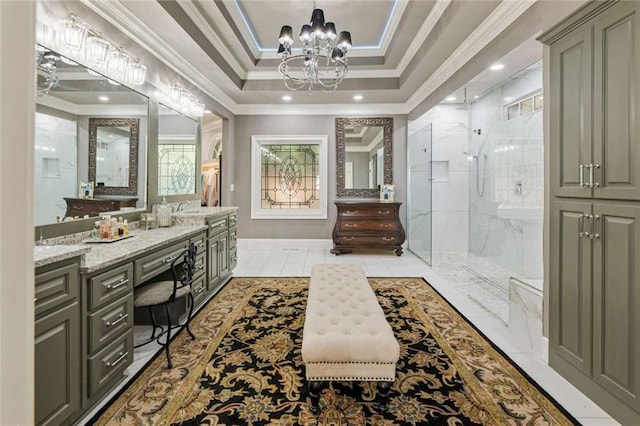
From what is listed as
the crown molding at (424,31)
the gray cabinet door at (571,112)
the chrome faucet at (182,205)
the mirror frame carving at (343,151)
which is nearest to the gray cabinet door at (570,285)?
the gray cabinet door at (571,112)

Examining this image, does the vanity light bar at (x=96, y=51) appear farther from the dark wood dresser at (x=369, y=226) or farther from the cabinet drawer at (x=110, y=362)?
the dark wood dresser at (x=369, y=226)

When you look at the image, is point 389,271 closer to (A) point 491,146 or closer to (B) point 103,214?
(A) point 491,146

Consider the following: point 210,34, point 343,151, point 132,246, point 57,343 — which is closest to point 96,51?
point 210,34

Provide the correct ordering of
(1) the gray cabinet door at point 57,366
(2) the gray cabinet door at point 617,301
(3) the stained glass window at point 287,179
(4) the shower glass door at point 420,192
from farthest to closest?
(3) the stained glass window at point 287,179 < (4) the shower glass door at point 420,192 < (2) the gray cabinet door at point 617,301 < (1) the gray cabinet door at point 57,366

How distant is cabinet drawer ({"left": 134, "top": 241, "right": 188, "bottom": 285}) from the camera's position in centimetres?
226

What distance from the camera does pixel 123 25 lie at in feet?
9.29

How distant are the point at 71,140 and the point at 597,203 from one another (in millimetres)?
3641

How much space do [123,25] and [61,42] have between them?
0.74m

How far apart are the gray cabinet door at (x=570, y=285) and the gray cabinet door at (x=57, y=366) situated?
2.96m

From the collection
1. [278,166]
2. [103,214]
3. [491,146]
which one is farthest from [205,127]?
[491,146]

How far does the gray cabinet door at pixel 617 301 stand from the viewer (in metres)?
1.62

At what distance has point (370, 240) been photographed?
18.9 feet

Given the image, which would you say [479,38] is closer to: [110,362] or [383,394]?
[383,394]

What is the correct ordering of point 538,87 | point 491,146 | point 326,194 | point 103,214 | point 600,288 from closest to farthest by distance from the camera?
point 600,288 → point 103,214 → point 538,87 → point 491,146 → point 326,194
